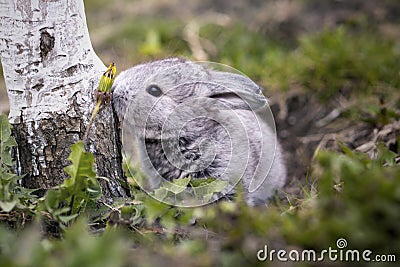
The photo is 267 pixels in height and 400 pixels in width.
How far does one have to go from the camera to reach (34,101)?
315cm

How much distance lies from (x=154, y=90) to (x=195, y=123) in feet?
1.24

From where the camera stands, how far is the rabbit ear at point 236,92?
3.92 metres

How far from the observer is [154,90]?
3.80 meters

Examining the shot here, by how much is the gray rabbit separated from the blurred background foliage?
0.33 meters

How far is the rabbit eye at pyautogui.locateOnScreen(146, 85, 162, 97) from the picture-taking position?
378 cm

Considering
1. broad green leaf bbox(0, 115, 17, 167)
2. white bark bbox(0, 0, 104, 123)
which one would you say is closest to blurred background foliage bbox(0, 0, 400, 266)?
broad green leaf bbox(0, 115, 17, 167)

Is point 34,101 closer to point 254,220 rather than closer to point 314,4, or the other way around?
point 254,220

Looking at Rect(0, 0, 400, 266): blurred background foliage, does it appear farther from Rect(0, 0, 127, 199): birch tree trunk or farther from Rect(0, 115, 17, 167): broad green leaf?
Rect(0, 0, 127, 199): birch tree trunk

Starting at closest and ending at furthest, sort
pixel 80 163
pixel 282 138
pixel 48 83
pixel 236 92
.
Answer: pixel 80 163 < pixel 48 83 < pixel 236 92 < pixel 282 138

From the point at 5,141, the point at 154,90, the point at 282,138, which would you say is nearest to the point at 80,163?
the point at 5,141

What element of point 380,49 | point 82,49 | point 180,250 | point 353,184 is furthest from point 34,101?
point 380,49

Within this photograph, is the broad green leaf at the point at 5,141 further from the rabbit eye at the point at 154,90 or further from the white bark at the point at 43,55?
the rabbit eye at the point at 154,90

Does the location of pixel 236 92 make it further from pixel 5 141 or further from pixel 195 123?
pixel 5 141

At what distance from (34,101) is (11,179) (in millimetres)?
506
